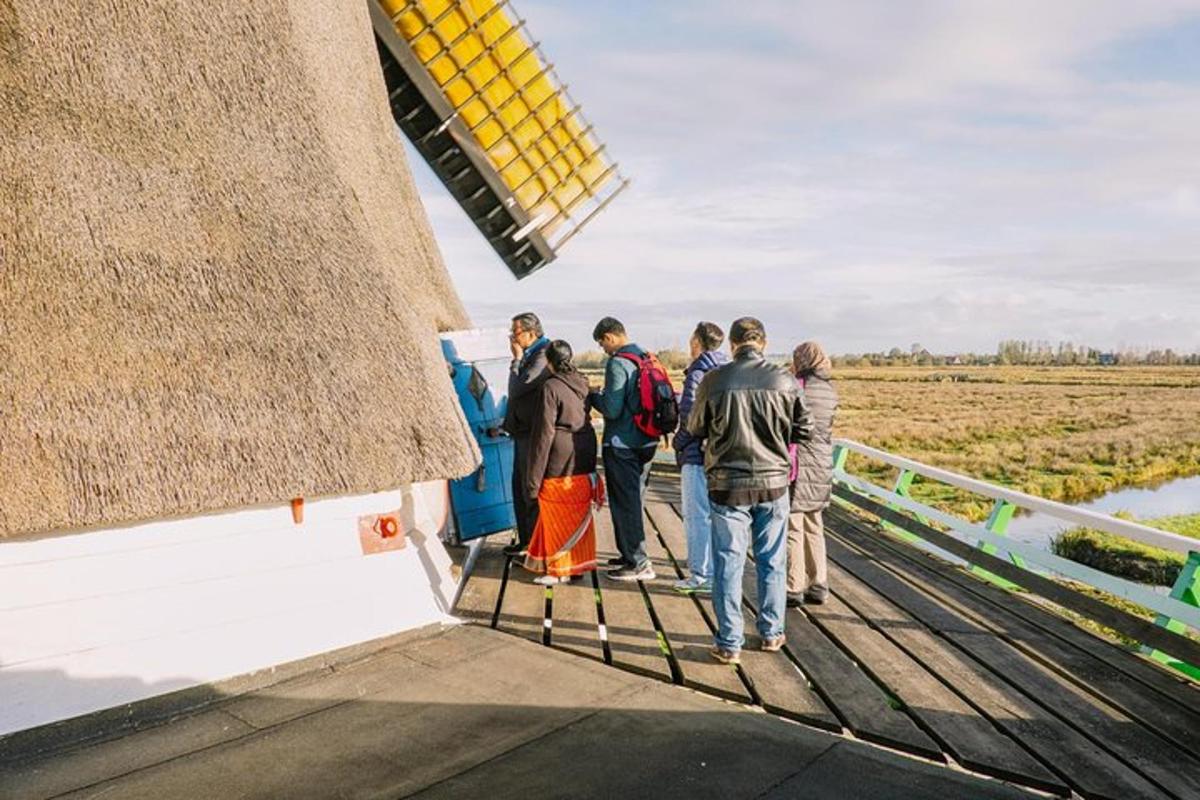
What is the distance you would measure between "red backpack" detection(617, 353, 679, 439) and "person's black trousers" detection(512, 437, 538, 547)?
3.68 feet

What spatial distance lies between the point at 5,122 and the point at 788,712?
18.4 ft

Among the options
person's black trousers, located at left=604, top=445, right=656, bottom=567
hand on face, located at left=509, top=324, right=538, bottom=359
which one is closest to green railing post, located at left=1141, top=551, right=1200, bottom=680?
person's black trousers, located at left=604, top=445, right=656, bottom=567

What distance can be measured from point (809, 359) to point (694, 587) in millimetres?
2035

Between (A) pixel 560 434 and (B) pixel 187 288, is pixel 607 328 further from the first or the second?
(B) pixel 187 288

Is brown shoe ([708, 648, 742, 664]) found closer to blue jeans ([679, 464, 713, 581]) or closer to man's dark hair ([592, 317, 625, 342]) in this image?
blue jeans ([679, 464, 713, 581])

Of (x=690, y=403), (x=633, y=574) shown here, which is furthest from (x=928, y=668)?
(x=690, y=403)

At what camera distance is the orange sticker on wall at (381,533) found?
17.0 feet

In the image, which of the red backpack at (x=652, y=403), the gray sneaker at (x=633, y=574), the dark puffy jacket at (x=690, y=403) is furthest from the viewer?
the gray sneaker at (x=633, y=574)

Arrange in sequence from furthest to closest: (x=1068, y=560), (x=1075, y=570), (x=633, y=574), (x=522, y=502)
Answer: (x=522, y=502), (x=633, y=574), (x=1068, y=560), (x=1075, y=570)

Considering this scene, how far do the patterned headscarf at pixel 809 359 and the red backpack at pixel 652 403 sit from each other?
1021 millimetres

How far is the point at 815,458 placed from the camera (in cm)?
571

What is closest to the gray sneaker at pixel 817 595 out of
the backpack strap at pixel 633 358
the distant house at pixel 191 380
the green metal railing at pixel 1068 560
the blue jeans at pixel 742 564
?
the blue jeans at pixel 742 564

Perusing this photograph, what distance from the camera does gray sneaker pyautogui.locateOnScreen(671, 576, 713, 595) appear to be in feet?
20.3

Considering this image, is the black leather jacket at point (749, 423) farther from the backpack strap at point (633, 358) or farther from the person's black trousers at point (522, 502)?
the person's black trousers at point (522, 502)
